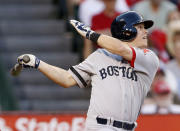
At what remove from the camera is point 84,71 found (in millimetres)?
6602

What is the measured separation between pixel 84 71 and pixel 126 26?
1.85 ft

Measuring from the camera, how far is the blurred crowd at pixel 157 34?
31.4 feet

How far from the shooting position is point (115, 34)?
21.7ft

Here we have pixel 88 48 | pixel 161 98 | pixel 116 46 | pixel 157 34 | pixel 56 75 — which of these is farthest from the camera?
pixel 157 34

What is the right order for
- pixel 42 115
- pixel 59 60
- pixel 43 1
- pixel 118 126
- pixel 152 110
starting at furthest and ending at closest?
pixel 43 1 → pixel 59 60 → pixel 152 110 → pixel 42 115 → pixel 118 126

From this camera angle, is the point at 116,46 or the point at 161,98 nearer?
the point at 116,46

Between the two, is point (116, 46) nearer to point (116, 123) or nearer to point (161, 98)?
Answer: point (116, 123)

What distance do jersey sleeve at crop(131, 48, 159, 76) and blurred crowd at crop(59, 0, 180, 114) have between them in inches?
112

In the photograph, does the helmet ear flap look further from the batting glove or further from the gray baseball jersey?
the batting glove

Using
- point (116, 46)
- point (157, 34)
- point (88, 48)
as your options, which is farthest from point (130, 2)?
point (116, 46)

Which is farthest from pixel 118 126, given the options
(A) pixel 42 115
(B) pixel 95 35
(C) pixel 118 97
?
(A) pixel 42 115

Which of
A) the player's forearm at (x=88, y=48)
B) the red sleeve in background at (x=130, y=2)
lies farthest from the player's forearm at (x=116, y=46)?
the red sleeve in background at (x=130, y=2)

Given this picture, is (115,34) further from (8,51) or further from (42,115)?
(8,51)

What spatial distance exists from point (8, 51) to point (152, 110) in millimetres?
2775
